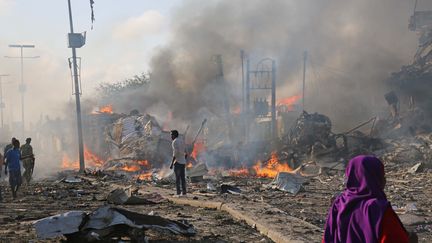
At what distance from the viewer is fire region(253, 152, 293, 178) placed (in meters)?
21.9

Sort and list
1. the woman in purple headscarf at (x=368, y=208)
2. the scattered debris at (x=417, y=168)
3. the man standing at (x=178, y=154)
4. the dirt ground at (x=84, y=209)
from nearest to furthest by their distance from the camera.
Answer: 1. the woman in purple headscarf at (x=368, y=208)
2. the dirt ground at (x=84, y=209)
3. the man standing at (x=178, y=154)
4. the scattered debris at (x=417, y=168)

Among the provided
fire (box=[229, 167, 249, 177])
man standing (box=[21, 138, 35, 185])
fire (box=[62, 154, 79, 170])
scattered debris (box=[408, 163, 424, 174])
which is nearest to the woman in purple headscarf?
man standing (box=[21, 138, 35, 185])

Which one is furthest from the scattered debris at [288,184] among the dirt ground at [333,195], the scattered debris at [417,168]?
the scattered debris at [417,168]

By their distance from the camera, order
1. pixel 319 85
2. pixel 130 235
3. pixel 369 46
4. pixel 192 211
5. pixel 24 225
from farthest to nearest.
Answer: pixel 319 85
pixel 369 46
pixel 192 211
pixel 24 225
pixel 130 235

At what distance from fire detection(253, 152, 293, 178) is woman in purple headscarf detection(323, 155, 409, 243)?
60.0 ft

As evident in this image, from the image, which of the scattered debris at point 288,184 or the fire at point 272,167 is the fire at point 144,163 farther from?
the scattered debris at point 288,184

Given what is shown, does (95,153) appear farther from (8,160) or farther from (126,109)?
(8,160)

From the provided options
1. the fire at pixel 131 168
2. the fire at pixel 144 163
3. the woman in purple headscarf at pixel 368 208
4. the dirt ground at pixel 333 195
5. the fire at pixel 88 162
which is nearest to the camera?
the woman in purple headscarf at pixel 368 208

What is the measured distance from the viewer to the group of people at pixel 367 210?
3.01 m

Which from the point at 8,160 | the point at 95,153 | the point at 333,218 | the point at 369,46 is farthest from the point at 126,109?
the point at 333,218

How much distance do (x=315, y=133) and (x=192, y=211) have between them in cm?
1316

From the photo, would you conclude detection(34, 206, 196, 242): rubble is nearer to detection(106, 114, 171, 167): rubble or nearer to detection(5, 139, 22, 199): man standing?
detection(5, 139, 22, 199): man standing

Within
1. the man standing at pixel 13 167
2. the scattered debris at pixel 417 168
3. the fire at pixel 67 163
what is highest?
the man standing at pixel 13 167

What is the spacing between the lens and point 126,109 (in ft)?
154
